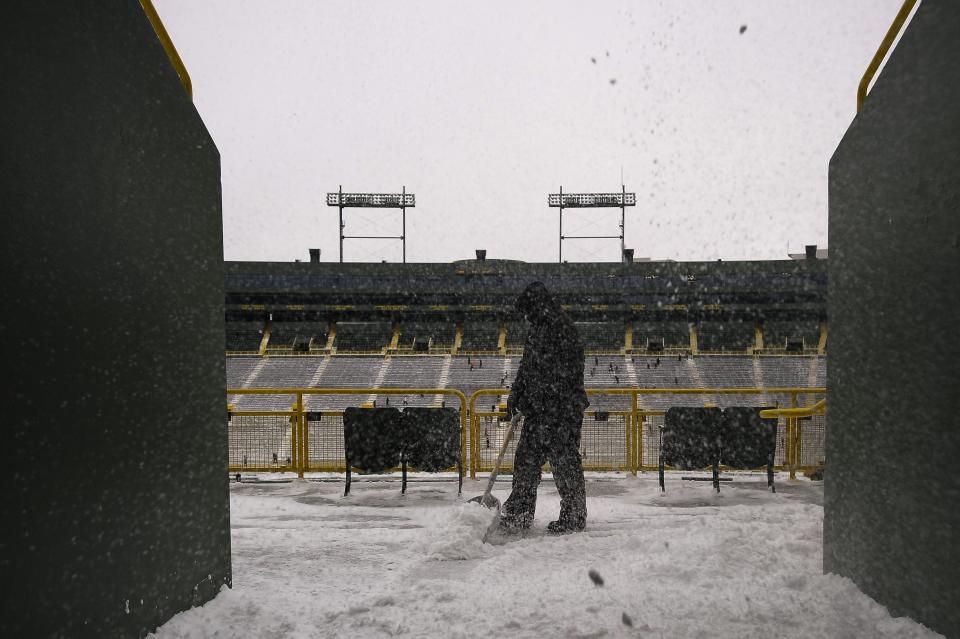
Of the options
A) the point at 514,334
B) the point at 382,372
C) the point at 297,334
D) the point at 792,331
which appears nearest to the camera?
the point at 382,372

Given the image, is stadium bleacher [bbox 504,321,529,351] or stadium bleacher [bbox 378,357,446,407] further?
stadium bleacher [bbox 504,321,529,351]

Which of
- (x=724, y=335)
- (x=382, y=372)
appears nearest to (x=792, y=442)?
(x=382, y=372)

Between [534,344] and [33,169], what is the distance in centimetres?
392

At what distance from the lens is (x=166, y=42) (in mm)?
3498

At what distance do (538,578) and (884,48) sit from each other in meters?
3.63

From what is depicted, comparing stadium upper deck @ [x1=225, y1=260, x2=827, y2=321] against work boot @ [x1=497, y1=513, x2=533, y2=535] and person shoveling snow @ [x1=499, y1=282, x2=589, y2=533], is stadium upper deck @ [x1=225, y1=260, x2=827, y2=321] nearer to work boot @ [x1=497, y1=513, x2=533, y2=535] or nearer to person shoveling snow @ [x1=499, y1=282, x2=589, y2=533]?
person shoveling snow @ [x1=499, y1=282, x2=589, y2=533]

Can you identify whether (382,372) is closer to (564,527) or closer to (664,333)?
(664,333)

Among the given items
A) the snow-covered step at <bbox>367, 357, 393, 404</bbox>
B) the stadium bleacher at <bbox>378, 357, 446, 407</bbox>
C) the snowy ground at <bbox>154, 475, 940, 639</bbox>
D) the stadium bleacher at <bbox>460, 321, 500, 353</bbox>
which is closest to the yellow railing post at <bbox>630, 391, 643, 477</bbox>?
the snowy ground at <bbox>154, 475, 940, 639</bbox>

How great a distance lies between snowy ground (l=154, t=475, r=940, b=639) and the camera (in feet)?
10.5

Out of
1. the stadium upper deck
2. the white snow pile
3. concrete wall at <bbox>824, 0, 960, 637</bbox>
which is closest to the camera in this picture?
concrete wall at <bbox>824, 0, 960, 637</bbox>

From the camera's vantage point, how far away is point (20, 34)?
→ 215cm

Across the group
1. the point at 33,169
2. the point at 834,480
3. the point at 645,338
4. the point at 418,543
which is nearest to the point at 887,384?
the point at 834,480

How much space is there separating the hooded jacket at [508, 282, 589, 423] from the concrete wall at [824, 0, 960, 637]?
2163mm

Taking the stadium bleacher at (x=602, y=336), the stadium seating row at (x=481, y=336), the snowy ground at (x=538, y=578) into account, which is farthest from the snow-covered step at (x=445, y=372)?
the snowy ground at (x=538, y=578)
